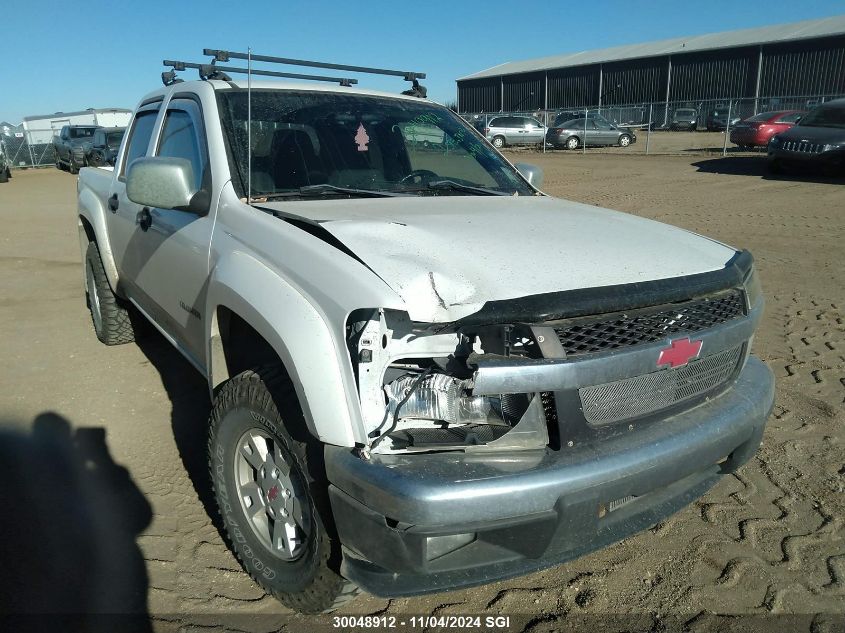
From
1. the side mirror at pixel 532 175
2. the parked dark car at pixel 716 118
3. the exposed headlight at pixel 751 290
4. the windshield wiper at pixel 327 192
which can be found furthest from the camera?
the parked dark car at pixel 716 118

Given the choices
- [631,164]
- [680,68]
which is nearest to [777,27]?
[680,68]

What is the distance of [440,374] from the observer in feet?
6.89

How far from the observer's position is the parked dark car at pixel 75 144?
27.9 m

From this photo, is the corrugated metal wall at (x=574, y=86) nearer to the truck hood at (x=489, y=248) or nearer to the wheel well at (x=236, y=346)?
the truck hood at (x=489, y=248)

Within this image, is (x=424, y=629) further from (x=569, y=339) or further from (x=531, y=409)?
(x=569, y=339)

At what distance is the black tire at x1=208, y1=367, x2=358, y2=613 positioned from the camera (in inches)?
86.8

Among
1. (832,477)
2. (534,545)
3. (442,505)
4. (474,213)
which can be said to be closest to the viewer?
(442,505)

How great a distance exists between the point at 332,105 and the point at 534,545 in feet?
8.53

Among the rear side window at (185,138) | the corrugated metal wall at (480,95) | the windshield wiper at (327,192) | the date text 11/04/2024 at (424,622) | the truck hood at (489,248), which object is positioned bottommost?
the date text 11/04/2024 at (424,622)

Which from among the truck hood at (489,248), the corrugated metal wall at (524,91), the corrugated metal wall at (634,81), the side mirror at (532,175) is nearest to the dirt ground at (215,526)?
the truck hood at (489,248)

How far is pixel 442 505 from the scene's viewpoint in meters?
1.88

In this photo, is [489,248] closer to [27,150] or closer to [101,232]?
[101,232]

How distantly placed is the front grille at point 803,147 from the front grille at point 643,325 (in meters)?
14.8

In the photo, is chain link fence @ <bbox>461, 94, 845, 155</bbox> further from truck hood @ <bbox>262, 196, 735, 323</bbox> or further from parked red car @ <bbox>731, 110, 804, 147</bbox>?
truck hood @ <bbox>262, 196, 735, 323</bbox>
